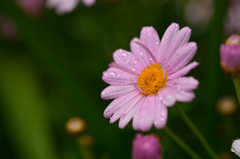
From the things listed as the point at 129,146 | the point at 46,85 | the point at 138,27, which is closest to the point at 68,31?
the point at 46,85

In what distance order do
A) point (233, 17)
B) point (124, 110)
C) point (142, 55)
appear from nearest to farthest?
1. point (124, 110)
2. point (142, 55)
3. point (233, 17)

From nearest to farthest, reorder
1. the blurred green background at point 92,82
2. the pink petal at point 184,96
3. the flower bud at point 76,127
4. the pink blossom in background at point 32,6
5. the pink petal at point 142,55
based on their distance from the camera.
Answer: the pink petal at point 184,96, the pink petal at point 142,55, the flower bud at point 76,127, the blurred green background at point 92,82, the pink blossom in background at point 32,6

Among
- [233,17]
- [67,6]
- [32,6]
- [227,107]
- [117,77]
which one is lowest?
[227,107]

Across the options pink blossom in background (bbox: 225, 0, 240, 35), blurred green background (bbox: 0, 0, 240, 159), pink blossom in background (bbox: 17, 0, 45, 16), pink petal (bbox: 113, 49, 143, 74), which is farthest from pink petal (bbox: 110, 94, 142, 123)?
pink blossom in background (bbox: 17, 0, 45, 16)

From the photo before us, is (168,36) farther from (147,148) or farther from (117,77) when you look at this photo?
(147,148)

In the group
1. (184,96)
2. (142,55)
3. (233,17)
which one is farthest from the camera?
(233,17)

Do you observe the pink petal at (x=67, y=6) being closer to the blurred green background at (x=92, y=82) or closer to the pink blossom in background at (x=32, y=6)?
the blurred green background at (x=92, y=82)

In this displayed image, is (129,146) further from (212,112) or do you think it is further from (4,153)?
(4,153)

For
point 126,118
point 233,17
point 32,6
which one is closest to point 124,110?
point 126,118

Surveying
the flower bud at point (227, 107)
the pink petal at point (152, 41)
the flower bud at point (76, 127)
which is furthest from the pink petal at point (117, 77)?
the flower bud at point (227, 107)
